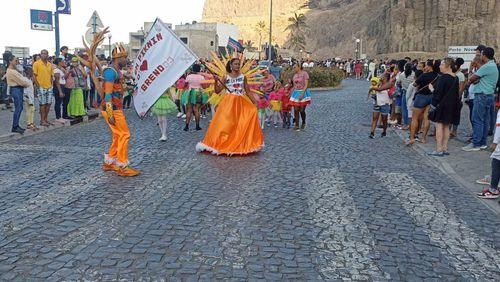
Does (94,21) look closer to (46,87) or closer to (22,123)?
(46,87)

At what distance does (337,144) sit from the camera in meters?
11.6

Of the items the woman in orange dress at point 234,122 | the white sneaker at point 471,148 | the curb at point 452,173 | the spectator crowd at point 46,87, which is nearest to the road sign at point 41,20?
the spectator crowd at point 46,87

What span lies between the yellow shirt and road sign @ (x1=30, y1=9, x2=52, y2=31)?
11.3 ft

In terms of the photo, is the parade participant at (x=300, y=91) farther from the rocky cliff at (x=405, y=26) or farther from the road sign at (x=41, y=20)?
the rocky cliff at (x=405, y=26)

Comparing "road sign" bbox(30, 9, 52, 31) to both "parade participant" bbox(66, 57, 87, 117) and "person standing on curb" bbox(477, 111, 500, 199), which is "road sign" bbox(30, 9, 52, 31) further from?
"person standing on curb" bbox(477, 111, 500, 199)

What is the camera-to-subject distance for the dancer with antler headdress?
7977 mm

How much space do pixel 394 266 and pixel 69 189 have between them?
4.59m

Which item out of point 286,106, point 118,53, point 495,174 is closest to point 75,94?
point 286,106

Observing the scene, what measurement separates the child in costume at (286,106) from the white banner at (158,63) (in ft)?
18.1

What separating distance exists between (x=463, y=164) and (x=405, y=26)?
218ft

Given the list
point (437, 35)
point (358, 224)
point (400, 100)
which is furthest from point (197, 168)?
point (437, 35)

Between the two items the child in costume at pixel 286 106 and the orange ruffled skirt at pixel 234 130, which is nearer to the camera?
the orange ruffled skirt at pixel 234 130

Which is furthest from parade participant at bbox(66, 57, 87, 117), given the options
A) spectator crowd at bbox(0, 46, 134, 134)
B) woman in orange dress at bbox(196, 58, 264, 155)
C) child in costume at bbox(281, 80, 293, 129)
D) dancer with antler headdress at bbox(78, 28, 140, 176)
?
dancer with antler headdress at bbox(78, 28, 140, 176)

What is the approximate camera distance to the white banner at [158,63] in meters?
8.98
